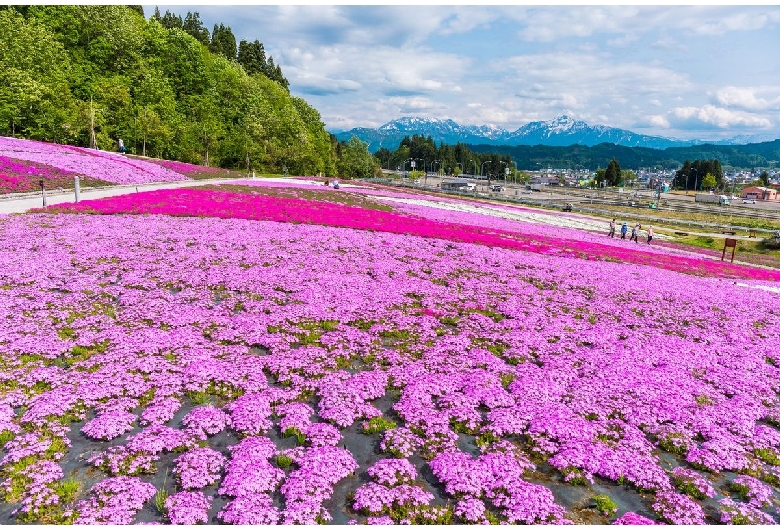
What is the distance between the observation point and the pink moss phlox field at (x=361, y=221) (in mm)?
35281

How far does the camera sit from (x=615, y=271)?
101 ft

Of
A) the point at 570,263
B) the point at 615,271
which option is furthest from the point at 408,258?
the point at 615,271

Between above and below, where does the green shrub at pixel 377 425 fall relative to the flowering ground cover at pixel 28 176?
below

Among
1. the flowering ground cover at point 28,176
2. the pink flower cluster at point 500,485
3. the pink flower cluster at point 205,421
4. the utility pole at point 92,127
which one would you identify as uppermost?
the utility pole at point 92,127

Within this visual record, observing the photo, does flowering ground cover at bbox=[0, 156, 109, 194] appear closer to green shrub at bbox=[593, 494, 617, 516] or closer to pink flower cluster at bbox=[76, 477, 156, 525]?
pink flower cluster at bbox=[76, 477, 156, 525]

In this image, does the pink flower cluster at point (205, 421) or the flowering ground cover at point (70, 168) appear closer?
the pink flower cluster at point (205, 421)

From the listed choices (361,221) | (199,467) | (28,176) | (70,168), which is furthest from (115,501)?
(70,168)

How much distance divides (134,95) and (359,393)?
118 m

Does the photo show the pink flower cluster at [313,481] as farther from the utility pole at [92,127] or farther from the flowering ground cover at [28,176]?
the utility pole at [92,127]

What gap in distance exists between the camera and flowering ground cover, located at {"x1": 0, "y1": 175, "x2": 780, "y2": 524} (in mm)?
8742

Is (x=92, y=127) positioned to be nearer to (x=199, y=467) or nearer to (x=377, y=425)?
(x=199, y=467)

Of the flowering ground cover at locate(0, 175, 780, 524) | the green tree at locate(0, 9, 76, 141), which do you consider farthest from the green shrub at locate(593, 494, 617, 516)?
the green tree at locate(0, 9, 76, 141)

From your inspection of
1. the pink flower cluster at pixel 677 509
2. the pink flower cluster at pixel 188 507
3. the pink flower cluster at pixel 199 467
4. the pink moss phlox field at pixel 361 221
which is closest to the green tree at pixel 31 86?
the pink moss phlox field at pixel 361 221

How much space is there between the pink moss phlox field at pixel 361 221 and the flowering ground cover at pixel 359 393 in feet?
31.7
